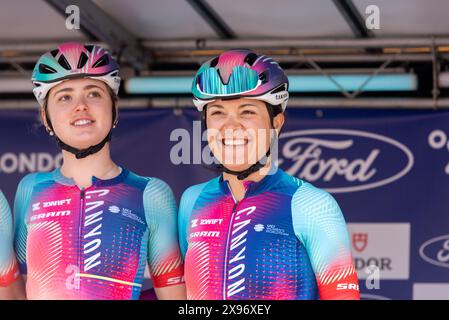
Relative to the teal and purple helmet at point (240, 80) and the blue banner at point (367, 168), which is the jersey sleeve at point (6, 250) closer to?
the teal and purple helmet at point (240, 80)

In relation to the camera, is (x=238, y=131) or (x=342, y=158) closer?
(x=238, y=131)

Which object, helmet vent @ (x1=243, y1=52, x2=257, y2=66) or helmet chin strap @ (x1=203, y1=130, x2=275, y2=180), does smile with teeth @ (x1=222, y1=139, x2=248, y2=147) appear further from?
helmet vent @ (x1=243, y1=52, x2=257, y2=66)

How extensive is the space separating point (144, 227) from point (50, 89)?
741mm

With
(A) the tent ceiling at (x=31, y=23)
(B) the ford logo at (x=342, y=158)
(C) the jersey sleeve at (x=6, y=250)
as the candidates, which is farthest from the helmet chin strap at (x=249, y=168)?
(B) the ford logo at (x=342, y=158)

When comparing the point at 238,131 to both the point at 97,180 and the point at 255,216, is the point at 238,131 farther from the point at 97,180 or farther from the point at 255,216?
the point at 97,180

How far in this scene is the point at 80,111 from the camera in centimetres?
523

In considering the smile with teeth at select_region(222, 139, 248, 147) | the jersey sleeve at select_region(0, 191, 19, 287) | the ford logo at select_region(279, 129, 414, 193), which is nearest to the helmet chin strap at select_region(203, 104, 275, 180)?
the smile with teeth at select_region(222, 139, 248, 147)

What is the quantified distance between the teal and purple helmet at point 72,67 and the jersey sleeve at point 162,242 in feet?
1.78

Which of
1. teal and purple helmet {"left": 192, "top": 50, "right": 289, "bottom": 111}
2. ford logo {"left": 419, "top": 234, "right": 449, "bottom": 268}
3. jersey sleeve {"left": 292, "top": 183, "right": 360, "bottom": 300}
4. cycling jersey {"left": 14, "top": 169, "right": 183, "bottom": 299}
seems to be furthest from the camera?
ford logo {"left": 419, "top": 234, "right": 449, "bottom": 268}

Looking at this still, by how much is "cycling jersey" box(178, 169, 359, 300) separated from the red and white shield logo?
2744 mm

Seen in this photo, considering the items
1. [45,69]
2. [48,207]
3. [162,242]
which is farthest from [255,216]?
Answer: [45,69]

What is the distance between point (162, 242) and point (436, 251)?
9.61 feet

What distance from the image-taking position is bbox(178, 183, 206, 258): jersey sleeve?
5.30 metres
